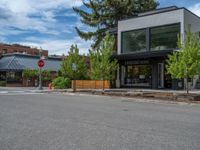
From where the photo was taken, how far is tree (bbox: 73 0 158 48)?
45.2 m

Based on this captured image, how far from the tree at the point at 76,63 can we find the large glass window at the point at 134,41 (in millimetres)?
5133

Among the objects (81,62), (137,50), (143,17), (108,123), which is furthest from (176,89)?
(108,123)

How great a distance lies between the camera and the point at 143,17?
101ft

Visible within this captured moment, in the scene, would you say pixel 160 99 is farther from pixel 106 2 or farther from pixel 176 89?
pixel 106 2

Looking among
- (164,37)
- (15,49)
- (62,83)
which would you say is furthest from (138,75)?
(15,49)

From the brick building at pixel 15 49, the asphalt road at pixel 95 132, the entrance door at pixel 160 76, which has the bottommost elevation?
the asphalt road at pixel 95 132

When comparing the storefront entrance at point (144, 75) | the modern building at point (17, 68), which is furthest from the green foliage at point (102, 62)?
the modern building at point (17, 68)

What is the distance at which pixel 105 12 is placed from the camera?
46250mm

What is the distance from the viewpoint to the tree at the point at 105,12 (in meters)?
45.2

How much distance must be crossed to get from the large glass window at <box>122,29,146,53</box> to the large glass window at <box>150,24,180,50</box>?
1.15 metres

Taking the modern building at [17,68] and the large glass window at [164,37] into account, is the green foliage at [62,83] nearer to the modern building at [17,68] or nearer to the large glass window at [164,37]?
the modern building at [17,68]

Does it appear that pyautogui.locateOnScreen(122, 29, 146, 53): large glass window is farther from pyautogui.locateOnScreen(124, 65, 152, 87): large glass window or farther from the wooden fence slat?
the wooden fence slat

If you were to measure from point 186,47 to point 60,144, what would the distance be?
15074 mm

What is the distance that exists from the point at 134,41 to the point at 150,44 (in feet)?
7.46
